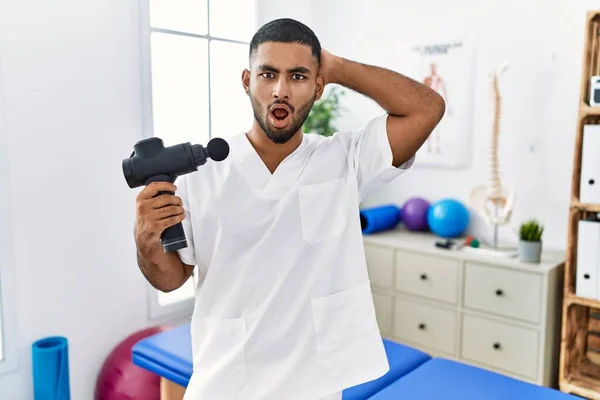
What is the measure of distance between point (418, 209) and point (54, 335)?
6.33 feet

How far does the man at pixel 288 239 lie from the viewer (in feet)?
3.59

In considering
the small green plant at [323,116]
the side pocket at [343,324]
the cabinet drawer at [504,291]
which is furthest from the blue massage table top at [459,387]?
the small green plant at [323,116]

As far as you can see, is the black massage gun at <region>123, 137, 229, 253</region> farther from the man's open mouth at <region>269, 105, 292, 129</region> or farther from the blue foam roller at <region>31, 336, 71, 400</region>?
the blue foam roller at <region>31, 336, 71, 400</region>

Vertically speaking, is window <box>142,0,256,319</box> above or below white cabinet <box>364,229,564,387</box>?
above

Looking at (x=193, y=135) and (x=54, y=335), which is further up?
(x=193, y=135)

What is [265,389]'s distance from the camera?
1143 millimetres

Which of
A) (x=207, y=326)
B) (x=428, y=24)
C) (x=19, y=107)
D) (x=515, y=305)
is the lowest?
(x=515, y=305)

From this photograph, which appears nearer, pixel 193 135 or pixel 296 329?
pixel 296 329

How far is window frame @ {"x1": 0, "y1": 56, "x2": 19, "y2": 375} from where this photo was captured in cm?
214

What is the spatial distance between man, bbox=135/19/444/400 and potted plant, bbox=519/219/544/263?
1.55m

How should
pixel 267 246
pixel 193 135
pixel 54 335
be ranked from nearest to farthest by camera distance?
pixel 267 246, pixel 54 335, pixel 193 135

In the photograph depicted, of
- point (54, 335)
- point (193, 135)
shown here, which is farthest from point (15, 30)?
point (54, 335)

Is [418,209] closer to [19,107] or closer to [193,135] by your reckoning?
[193,135]

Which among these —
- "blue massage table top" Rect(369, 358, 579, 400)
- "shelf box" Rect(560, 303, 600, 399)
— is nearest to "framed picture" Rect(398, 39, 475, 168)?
"shelf box" Rect(560, 303, 600, 399)
